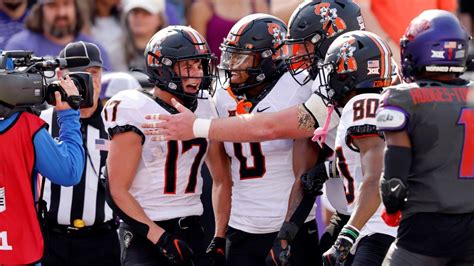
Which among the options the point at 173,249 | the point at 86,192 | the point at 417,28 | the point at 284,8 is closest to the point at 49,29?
the point at 284,8

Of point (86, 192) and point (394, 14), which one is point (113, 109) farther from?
point (394, 14)

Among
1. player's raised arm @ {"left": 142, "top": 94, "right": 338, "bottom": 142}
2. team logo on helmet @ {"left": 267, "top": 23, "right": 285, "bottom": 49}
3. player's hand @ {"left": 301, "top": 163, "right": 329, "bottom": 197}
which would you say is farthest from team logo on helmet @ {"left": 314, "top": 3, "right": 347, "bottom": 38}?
player's hand @ {"left": 301, "top": 163, "right": 329, "bottom": 197}

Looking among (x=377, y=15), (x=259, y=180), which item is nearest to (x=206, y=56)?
(x=259, y=180)

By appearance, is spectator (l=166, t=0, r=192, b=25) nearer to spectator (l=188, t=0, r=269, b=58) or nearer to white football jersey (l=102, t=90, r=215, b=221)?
spectator (l=188, t=0, r=269, b=58)

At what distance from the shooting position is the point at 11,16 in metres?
9.34

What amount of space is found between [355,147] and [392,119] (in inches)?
23.6

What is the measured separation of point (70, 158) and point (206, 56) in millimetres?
943

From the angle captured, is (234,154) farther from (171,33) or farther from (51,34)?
(51,34)

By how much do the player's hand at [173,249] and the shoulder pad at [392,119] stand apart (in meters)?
1.41

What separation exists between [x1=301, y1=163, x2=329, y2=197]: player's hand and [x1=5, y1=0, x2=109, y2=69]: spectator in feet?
12.5

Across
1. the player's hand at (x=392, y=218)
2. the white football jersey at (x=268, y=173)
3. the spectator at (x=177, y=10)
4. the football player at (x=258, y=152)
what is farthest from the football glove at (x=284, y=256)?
the spectator at (x=177, y=10)

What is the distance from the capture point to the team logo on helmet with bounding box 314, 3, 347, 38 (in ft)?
19.7

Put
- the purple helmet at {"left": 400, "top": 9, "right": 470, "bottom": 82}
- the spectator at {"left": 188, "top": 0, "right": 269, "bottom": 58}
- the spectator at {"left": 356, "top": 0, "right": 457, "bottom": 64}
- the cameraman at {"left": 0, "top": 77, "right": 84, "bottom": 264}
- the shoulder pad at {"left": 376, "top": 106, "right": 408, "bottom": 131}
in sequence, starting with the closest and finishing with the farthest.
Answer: the shoulder pad at {"left": 376, "top": 106, "right": 408, "bottom": 131}, the purple helmet at {"left": 400, "top": 9, "right": 470, "bottom": 82}, the cameraman at {"left": 0, "top": 77, "right": 84, "bottom": 264}, the spectator at {"left": 356, "top": 0, "right": 457, "bottom": 64}, the spectator at {"left": 188, "top": 0, "right": 269, "bottom": 58}

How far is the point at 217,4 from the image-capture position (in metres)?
9.52
